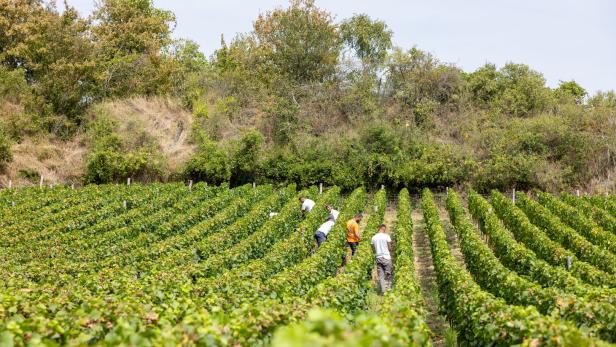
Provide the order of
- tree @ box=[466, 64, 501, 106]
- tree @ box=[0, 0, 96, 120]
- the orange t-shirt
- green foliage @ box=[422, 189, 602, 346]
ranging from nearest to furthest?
green foliage @ box=[422, 189, 602, 346], the orange t-shirt, tree @ box=[0, 0, 96, 120], tree @ box=[466, 64, 501, 106]

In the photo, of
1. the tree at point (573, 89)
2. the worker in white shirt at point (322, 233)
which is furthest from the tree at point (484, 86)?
the worker in white shirt at point (322, 233)

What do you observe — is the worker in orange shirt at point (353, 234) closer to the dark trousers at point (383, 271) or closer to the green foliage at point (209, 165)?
the dark trousers at point (383, 271)

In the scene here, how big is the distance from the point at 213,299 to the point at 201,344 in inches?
135

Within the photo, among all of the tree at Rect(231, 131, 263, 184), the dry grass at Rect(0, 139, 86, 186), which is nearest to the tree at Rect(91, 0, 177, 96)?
the dry grass at Rect(0, 139, 86, 186)

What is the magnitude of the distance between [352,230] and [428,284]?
7.40 feet

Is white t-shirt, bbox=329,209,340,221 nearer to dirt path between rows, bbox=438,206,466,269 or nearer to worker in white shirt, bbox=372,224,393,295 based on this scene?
dirt path between rows, bbox=438,206,466,269

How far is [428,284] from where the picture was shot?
16250mm

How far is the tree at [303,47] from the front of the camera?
4578 centimetres

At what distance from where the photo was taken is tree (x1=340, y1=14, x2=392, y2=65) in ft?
163

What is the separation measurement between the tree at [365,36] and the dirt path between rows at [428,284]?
83.7 ft

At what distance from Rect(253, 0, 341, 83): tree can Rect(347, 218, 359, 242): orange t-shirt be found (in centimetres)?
2930

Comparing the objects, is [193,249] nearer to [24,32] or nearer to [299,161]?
[299,161]

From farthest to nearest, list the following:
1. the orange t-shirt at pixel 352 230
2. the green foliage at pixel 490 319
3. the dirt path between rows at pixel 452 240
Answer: the dirt path between rows at pixel 452 240, the orange t-shirt at pixel 352 230, the green foliage at pixel 490 319

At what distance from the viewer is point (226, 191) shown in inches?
1125
